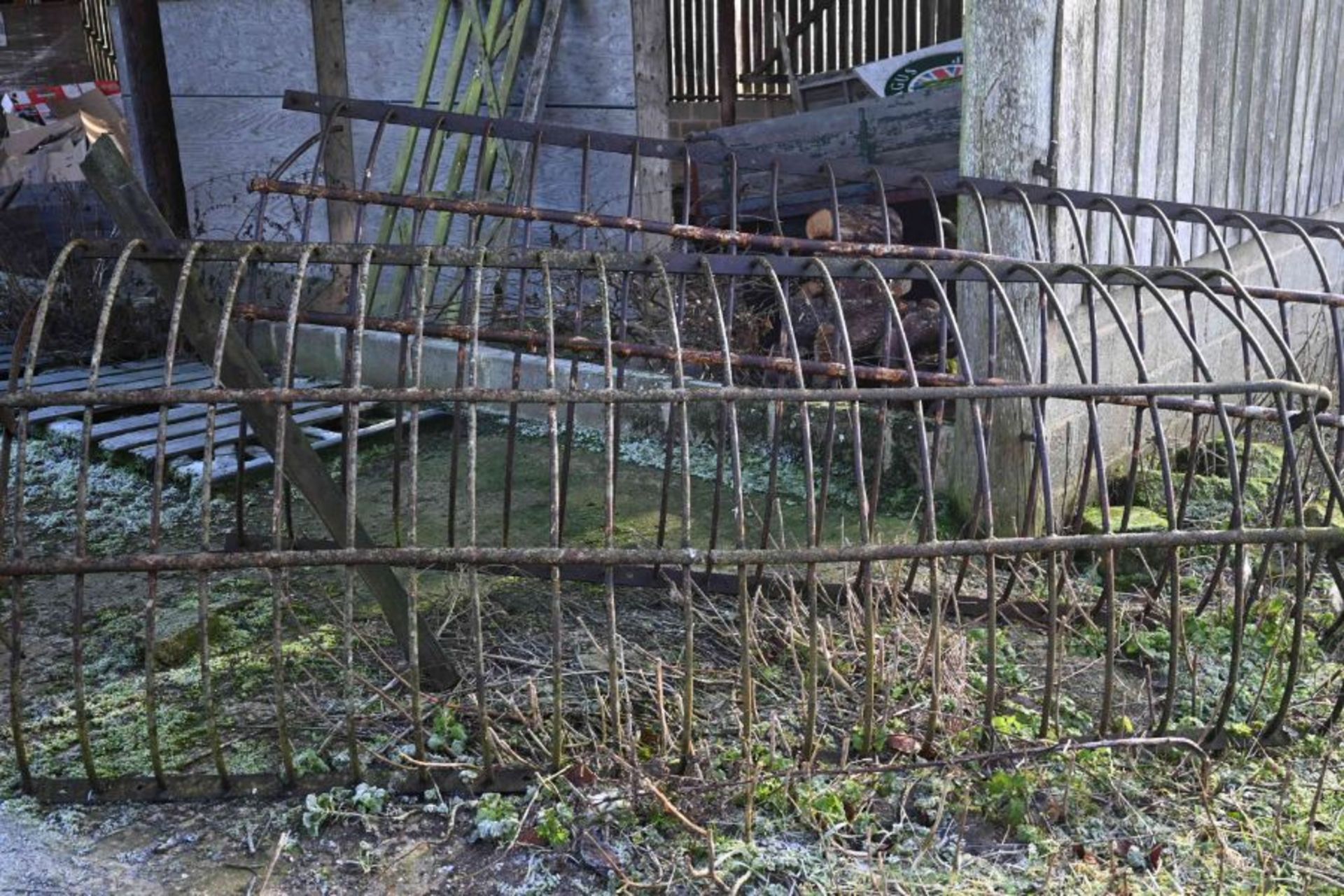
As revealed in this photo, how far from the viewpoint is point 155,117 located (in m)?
7.34

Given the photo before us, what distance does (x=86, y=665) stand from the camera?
332 cm

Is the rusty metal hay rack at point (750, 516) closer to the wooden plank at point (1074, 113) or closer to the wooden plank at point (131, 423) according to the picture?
the wooden plank at point (1074, 113)

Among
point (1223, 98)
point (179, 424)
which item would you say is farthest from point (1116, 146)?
point (179, 424)

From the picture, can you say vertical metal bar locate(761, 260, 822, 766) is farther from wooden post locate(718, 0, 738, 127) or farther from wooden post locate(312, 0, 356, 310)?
wooden post locate(718, 0, 738, 127)

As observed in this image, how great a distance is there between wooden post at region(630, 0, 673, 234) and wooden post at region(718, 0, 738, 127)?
5.25 meters

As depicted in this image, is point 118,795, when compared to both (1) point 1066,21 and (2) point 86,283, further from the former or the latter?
(2) point 86,283

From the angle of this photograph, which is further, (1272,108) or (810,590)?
(1272,108)

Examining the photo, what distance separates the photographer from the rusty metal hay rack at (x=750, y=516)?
8.04 feet

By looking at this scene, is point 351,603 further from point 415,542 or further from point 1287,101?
point 1287,101

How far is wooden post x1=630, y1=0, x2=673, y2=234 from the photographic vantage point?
637 centimetres

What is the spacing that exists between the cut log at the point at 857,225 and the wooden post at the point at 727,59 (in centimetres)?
561

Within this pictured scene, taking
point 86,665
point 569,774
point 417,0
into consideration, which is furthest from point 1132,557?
point 417,0

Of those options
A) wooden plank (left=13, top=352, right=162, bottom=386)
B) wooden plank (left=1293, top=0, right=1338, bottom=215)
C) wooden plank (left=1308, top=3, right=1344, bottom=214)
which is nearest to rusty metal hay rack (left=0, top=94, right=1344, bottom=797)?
wooden plank (left=1293, top=0, right=1338, bottom=215)

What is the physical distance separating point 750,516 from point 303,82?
14.6ft
